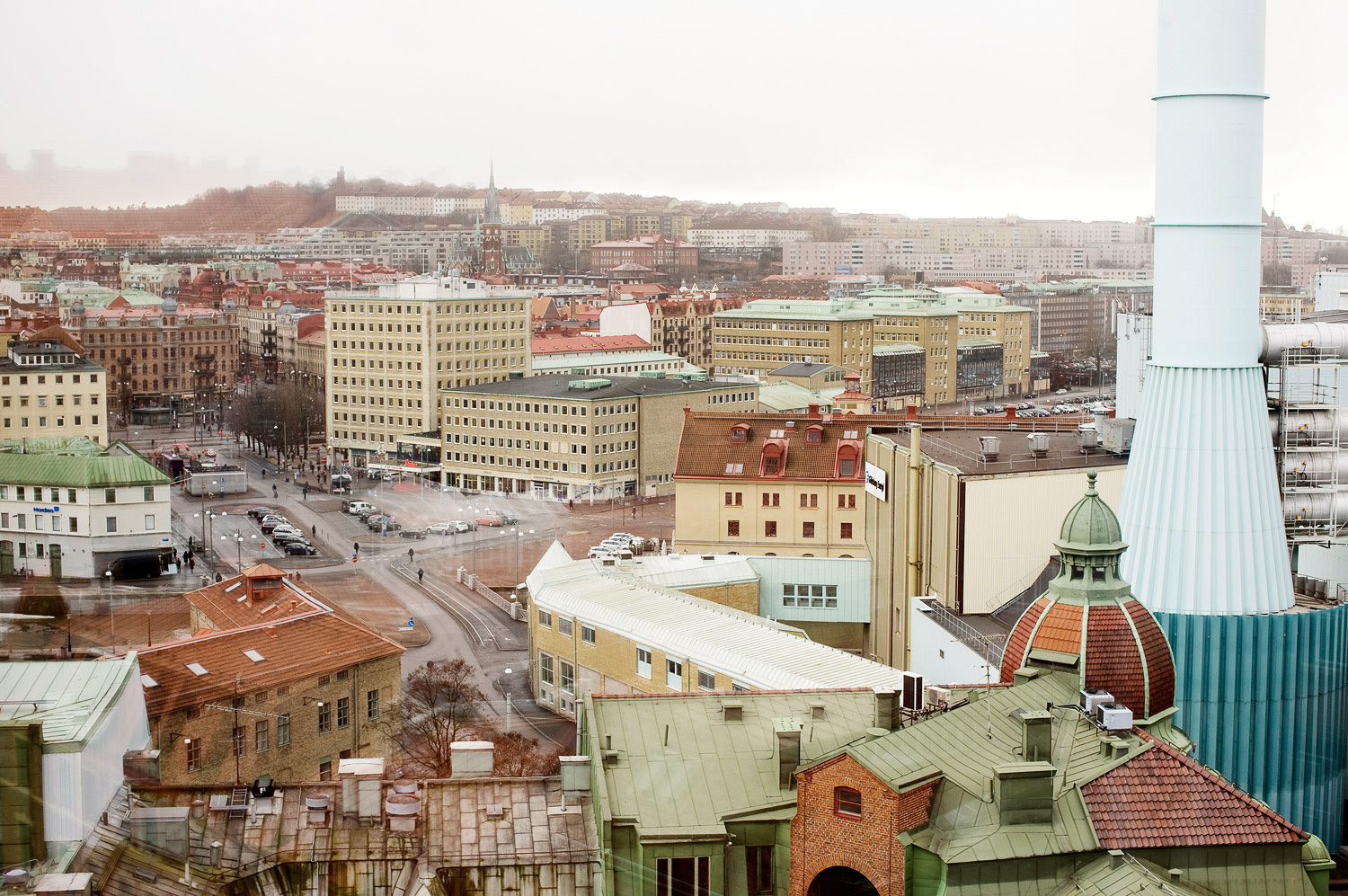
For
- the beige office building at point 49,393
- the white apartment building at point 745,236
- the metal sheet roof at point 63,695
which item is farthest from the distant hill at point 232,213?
the white apartment building at point 745,236

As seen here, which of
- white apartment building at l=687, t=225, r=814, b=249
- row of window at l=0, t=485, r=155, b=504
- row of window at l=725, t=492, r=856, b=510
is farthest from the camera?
white apartment building at l=687, t=225, r=814, b=249

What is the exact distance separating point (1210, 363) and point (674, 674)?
13.0ft

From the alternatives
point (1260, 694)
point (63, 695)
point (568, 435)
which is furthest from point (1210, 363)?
point (568, 435)

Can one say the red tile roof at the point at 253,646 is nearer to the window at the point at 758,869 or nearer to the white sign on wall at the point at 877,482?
the white sign on wall at the point at 877,482

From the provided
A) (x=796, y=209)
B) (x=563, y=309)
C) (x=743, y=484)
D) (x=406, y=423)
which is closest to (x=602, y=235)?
(x=796, y=209)

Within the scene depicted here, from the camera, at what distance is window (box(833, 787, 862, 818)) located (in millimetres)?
5480

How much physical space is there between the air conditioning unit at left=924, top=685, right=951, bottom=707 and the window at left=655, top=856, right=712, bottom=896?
4.11ft

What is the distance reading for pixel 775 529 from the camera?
17031 millimetres

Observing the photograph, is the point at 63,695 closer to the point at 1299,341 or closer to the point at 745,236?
the point at 1299,341

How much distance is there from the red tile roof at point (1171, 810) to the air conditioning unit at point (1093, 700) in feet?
1.87

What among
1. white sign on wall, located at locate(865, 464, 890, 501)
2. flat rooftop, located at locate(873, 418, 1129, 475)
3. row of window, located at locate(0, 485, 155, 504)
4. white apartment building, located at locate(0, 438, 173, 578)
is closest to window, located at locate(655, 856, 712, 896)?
flat rooftop, located at locate(873, 418, 1129, 475)

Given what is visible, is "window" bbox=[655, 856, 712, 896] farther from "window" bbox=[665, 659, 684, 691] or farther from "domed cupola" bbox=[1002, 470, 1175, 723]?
"window" bbox=[665, 659, 684, 691]

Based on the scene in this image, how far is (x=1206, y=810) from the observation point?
544 cm

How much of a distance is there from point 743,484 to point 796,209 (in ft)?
198
